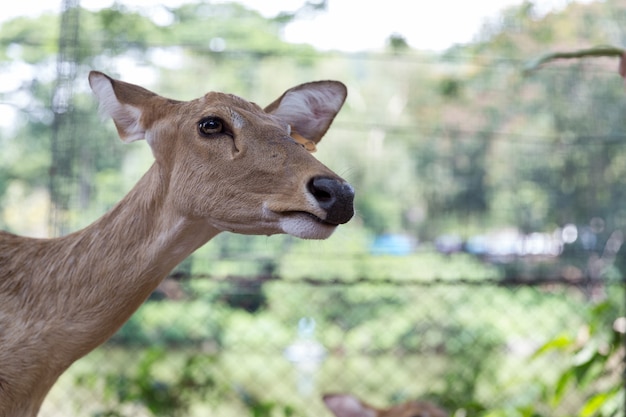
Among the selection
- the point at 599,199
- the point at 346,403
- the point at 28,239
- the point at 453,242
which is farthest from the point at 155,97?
the point at 599,199

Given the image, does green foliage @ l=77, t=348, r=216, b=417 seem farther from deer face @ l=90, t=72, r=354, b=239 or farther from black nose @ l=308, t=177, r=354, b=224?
black nose @ l=308, t=177, r=354, b=224

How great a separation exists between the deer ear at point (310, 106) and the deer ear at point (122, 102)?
330 mm

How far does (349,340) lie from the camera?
22.7 ft

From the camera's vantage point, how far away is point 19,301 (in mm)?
2068

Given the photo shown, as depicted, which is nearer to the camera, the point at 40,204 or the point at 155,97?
the point at 155,97

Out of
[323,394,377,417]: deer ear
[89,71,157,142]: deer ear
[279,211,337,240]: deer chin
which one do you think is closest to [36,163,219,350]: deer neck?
[89,71,157,142]: deer ear

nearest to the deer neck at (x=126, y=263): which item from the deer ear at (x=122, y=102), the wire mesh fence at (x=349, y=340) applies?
the deer ear at (x=122, y=102)

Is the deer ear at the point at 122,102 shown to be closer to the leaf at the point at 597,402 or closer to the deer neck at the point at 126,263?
the deer neck at the point at 126,263

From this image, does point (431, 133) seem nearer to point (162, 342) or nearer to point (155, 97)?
point (162, 342)

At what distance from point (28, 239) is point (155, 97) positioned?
55cm

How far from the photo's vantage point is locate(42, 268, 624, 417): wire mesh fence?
18.9 feet

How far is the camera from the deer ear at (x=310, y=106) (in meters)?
2.13

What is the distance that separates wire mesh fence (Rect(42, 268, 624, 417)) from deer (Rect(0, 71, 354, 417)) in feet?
10.6

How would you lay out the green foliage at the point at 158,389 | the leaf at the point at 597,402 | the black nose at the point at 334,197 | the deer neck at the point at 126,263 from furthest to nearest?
1. the green foliage at the point at 158,389
2. the leaf at the point at 597,402
3. the deer neck at the point at 126,263
4. the black nose at the point at 334,197
